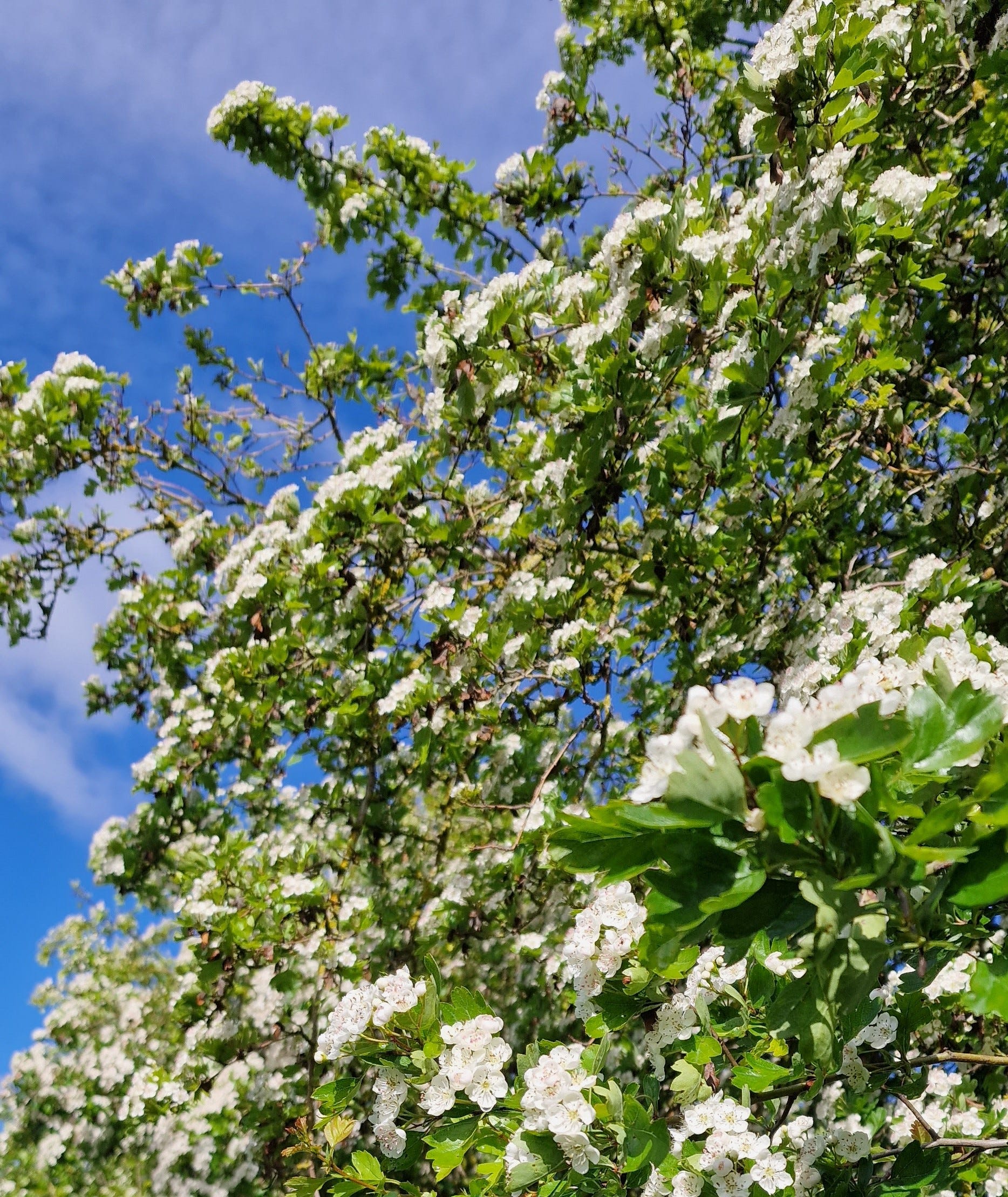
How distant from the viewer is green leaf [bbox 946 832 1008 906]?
0.88 meters

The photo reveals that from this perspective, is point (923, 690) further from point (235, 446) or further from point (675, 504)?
point (235, 446)

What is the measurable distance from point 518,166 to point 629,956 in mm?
3384

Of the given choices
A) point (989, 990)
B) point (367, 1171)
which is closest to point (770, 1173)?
point (367, 1171)

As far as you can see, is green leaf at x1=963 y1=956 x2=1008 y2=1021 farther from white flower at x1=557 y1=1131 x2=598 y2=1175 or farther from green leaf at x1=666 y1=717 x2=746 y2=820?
white flower at x1=557 y1=1131 x2=598 y2=1175

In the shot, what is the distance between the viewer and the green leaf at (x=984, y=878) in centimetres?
88

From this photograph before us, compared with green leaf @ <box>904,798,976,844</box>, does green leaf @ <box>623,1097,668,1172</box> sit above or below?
below

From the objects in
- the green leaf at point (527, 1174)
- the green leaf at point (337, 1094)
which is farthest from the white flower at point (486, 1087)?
the green leaf at point (337, 1094)

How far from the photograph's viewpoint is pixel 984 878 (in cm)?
90

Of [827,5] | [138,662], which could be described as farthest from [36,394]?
[827,5]

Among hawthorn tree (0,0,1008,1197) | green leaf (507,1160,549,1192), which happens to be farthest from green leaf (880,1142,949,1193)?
green leaf (507,1160,549,1192)

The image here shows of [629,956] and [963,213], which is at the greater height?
[963,213]

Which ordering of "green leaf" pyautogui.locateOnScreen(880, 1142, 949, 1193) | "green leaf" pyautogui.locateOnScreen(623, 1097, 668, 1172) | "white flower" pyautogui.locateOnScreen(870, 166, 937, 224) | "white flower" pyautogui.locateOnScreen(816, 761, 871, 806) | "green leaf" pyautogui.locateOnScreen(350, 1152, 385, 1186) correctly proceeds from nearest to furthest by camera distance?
"white flower" pyautogui.locateOnScreen(816, 761, 871, 806)
"green leaf" pyautogui.locateOnScreen(623, 1097, 668, 1172)
"green leaf" pyautogui.locateOnScreen(880, 1142, 949, 1193)
"green leaf" pyautogui.locateOnScreen(350, 1152, 385, 1186)
"white flower" pyautogui.locateOnScreen(870, 166, 937, 224)

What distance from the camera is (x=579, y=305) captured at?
104 inches

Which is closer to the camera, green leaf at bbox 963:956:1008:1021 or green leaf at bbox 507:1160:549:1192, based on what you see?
green leaf at bbox 963:956:1008:1021
